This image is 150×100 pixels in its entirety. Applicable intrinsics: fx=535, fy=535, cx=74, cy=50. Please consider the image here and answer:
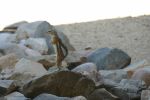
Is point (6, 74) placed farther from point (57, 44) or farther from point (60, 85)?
point (60, 85)

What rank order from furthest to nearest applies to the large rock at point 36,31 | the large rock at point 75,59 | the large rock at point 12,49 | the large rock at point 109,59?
1. the large rock at point 36,31
2. the large rock at point 12,49
3. the large rock at point 109,59
4. the large rock at point 75,59

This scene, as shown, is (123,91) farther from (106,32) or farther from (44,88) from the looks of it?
(106,32)

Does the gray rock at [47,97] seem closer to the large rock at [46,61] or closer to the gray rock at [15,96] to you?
the gray rock at [15,96]

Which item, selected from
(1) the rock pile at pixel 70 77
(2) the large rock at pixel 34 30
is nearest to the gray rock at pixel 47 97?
(1) the rock pile at pixel 70 77

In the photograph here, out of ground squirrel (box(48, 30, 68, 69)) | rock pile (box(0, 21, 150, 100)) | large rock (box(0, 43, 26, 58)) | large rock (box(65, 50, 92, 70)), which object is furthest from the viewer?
large rock (box(0, 43, 26, 58))

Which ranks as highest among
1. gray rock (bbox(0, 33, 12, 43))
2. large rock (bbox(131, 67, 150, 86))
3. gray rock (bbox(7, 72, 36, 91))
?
gray rock (bbox(7, 72, 36, 91))

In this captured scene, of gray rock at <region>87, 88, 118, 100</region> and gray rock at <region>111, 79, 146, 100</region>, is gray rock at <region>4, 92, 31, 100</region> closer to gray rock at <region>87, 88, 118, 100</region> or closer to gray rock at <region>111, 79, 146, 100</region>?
gray rock at <region>87, 88, 118, 100</region>

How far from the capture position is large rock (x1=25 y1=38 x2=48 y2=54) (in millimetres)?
12004

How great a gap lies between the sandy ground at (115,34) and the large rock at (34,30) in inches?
54.4

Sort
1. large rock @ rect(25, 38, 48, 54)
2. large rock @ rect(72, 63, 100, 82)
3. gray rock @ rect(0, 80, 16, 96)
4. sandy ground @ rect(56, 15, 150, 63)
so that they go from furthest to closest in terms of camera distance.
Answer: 1. sandy ground @ rect(56, 15, 150, 63)
2. large rock @ rect(25, 38, 48, 54)
3. large rock @ rect(72, 63, 100, 82)
4. gray rock @ rect(0, 80, 16, 96)

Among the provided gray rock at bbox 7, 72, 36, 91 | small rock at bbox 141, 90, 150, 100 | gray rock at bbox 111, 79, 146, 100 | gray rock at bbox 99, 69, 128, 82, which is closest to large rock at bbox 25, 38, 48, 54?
gray rock at bbox 99, 69, 128, 82

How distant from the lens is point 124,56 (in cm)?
1104

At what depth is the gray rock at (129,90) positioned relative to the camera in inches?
290

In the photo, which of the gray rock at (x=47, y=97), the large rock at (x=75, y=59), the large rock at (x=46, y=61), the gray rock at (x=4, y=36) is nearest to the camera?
the gray rock at (x=47, y=97)
